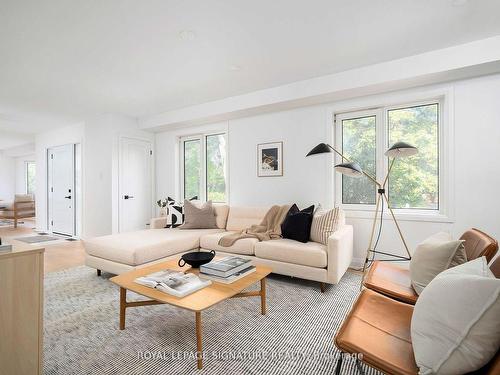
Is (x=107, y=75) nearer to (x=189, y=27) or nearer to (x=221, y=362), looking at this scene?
(x=189, y=27)

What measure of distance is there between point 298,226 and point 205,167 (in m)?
2.54

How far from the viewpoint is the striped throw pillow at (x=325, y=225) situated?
295 cm

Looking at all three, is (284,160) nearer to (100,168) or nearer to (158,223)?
(158,223)

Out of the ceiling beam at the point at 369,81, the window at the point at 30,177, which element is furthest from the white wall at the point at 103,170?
→ the window at the point at 30,177

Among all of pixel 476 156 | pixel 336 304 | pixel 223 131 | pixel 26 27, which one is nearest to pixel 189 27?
pixel 26 27

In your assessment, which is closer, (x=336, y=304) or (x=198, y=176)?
(x=336, y=304)

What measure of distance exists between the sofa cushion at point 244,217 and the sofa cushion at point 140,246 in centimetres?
62

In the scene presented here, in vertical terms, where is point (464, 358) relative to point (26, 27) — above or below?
below

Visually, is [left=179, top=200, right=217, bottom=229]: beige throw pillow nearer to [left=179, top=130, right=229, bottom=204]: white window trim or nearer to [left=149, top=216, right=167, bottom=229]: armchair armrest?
[left=149, top=216, right=167, bottom=229]: armchair armrest

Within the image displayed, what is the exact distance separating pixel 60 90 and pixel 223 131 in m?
2.49

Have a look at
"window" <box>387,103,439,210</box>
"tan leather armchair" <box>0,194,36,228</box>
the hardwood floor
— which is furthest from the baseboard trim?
"tan leather armchair" <box>0,194,36,228</box>

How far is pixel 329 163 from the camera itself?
3670 millimetres

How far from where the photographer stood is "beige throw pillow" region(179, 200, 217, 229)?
399cm

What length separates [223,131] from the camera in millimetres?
4770
